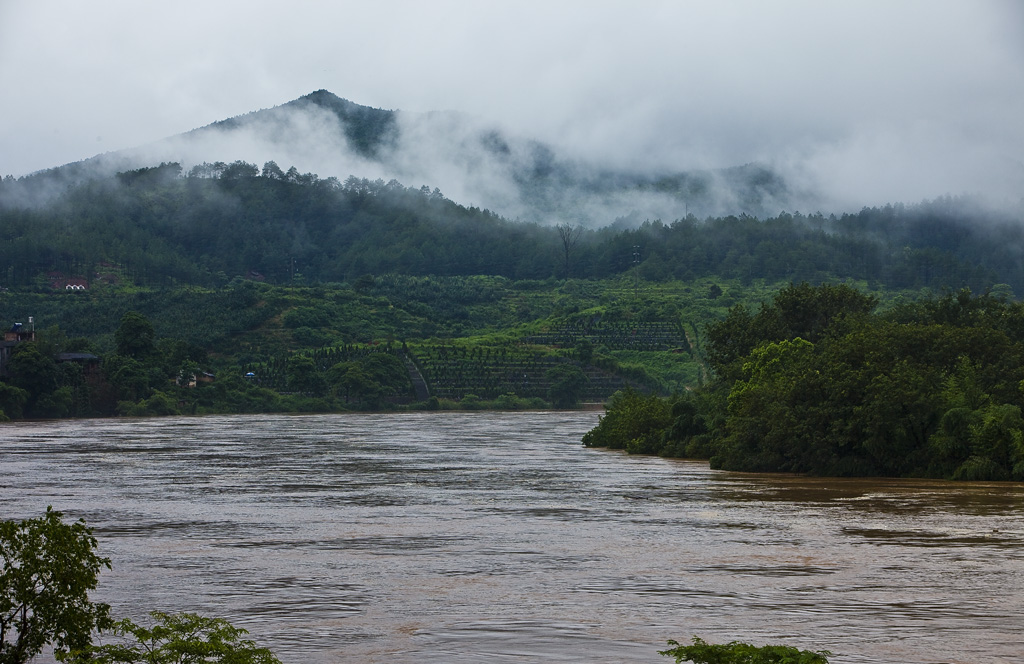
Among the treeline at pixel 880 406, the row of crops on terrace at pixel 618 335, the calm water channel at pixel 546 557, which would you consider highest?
the row of crops on terrace at pixel 618 335

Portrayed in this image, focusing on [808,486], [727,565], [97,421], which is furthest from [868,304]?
[97,421]

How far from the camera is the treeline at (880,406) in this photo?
40.5m

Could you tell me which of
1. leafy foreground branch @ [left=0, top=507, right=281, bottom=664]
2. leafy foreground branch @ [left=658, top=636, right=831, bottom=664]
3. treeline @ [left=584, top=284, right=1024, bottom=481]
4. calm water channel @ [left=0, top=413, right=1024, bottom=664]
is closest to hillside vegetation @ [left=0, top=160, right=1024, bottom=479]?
treeline @ [left=584, top=284, right=1024, bottom=481]

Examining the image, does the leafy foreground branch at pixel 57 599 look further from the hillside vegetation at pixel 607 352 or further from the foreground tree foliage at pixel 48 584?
the hillside vegetation at pixel 607 352

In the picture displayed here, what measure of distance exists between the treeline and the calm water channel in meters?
1.78

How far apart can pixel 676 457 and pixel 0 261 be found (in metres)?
150

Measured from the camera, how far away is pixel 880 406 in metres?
40.9

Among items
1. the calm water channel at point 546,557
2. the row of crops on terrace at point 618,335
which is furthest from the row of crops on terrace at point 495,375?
the calm water channel at point 546,557

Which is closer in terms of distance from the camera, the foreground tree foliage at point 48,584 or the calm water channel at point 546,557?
the foreground tree foliage at point 48,584

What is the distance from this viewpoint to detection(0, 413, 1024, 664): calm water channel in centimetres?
1867

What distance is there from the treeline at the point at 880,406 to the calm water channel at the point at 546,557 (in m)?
1.78

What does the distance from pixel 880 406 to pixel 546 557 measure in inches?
747

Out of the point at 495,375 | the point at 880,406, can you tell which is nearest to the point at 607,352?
the point at 495,375

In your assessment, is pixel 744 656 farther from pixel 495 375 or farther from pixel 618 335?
pixel 618 335
